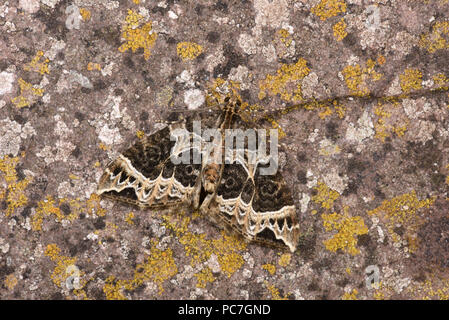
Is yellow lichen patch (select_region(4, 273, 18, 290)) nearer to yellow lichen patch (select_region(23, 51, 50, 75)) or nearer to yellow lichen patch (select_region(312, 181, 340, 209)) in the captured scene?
yellow lichen patch (select_region(23, 51, 50, 75))

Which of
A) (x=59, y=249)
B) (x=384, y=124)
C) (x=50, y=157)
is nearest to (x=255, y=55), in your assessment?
(x=384, y=124)

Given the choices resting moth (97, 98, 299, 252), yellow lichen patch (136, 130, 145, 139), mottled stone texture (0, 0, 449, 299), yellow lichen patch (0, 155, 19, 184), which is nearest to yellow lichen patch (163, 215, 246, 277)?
mottled stone texture (0, 0, 449, 299)

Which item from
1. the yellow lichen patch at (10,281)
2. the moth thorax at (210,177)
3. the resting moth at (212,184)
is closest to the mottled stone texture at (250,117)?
the yellow lichen patch at (10,281)

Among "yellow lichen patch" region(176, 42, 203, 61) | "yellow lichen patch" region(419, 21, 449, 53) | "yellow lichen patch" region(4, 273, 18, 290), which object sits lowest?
"yellow lichen patch" region(4, 273, 18, 290)

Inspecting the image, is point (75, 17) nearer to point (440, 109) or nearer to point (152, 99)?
point (152, 99)

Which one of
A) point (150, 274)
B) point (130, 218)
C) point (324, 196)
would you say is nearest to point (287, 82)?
point (324, 196)

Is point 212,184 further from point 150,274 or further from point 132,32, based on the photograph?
point 132,32
